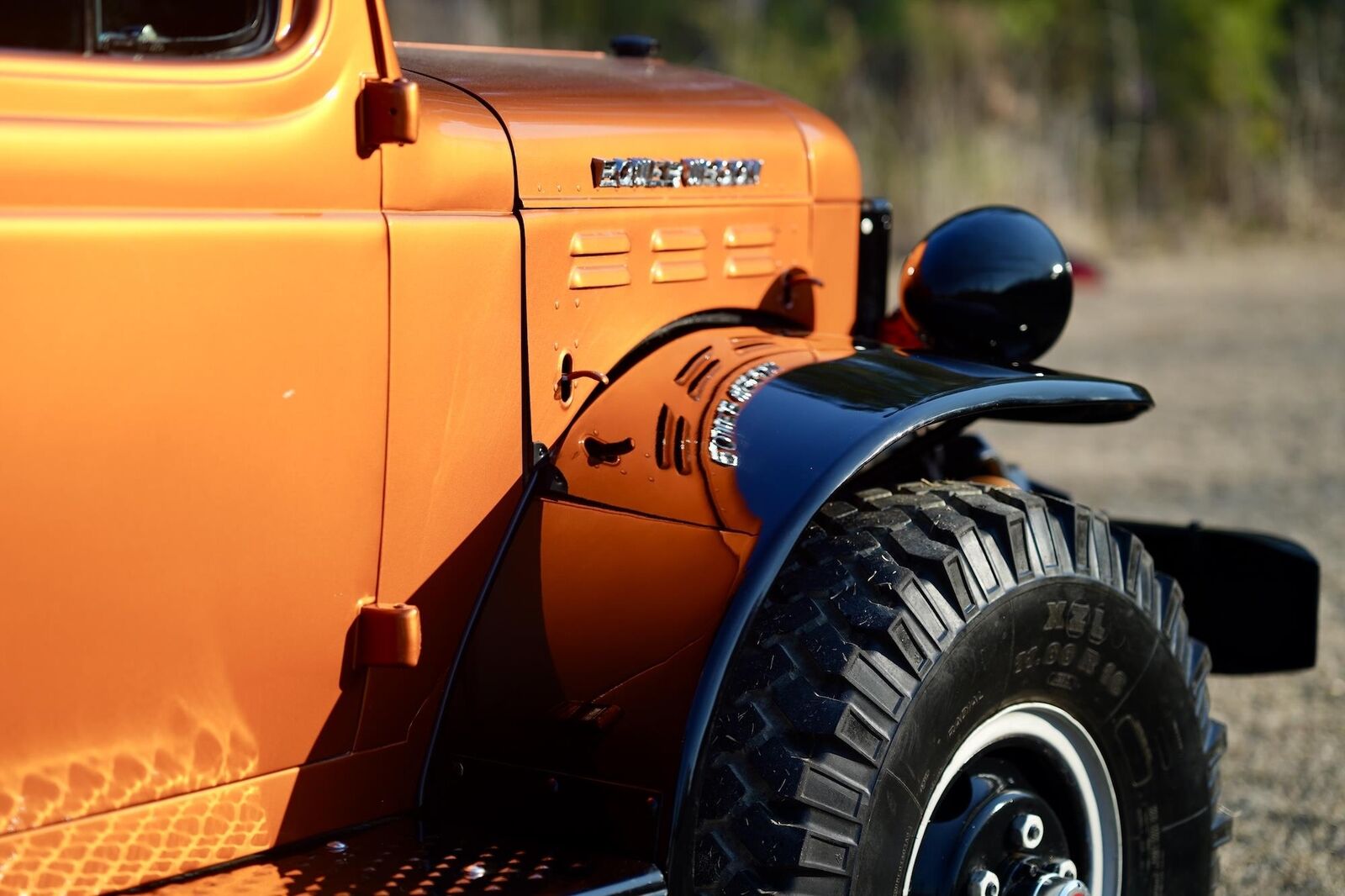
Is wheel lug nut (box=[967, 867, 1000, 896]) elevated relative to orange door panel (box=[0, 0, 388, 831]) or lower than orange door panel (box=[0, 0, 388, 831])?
lower

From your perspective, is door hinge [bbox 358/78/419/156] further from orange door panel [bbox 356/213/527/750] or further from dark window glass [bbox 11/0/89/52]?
dark window glass [bbox 11/0/89/52]

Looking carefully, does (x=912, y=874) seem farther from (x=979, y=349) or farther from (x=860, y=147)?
(x=860, y=147)

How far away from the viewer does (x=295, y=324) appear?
1.88 metres

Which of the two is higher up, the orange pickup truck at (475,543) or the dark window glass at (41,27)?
the dark window glass at (41,27)

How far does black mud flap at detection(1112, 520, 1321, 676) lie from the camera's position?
312cm

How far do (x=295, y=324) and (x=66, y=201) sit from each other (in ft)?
1.00

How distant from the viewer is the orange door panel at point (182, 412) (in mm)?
1680

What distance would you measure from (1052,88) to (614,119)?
54.0ft

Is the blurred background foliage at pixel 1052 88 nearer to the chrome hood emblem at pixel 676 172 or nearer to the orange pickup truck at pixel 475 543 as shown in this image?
the chrome hood emblem at pixel 676 172

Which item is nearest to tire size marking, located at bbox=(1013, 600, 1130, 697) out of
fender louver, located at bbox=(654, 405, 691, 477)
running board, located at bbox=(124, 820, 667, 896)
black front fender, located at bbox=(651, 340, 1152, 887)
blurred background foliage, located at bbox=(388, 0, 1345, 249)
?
black front fender, located at bbox=(651, 340, 1152, 887)

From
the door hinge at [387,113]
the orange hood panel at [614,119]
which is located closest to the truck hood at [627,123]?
the orange hood panel at [614,119]

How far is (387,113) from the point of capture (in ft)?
6.36

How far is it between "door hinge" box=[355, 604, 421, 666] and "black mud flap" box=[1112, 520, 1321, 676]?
165 centimetres

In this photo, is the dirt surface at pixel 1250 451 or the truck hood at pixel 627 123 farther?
the dirt surface at pixel 1250 451
